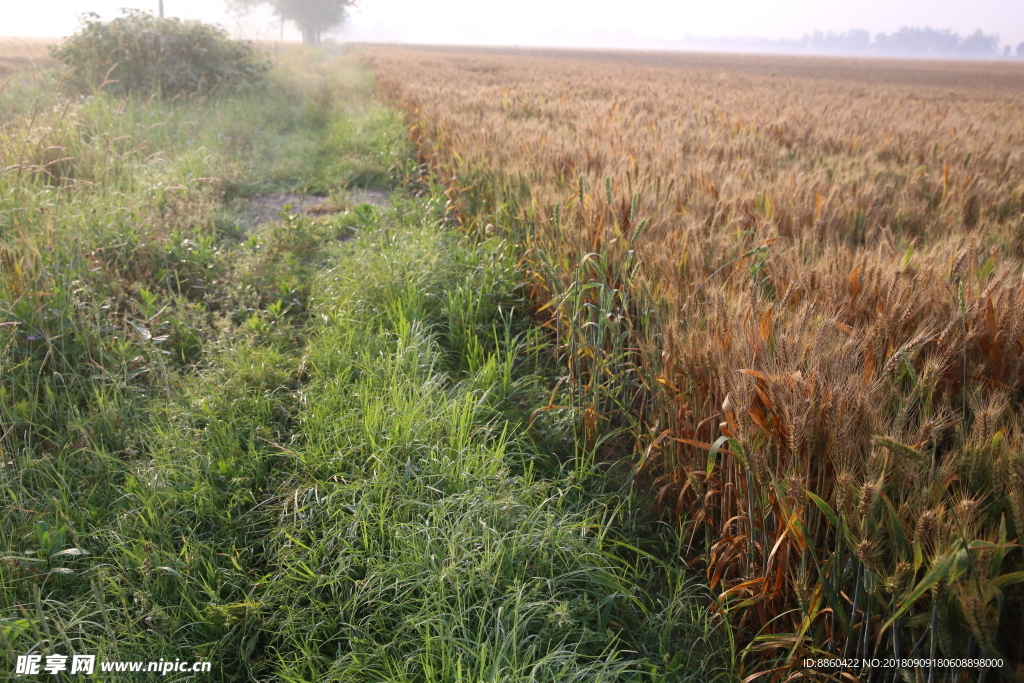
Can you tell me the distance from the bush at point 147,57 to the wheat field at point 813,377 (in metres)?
9.53

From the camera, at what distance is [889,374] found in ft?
4.42

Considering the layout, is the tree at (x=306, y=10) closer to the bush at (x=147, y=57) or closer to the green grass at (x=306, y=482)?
the bush at (x=147, y=57)

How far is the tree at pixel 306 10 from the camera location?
57.2 m

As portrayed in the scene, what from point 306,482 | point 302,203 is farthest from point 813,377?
point 302,203

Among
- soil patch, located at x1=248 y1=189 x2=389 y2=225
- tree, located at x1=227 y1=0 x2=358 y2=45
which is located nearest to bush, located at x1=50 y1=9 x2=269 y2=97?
soil patch, located at x1=248 y1=189 x2=389 y2=225

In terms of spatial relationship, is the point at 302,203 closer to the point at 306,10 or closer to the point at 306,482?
the point at 306,482

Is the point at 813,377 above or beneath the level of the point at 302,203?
beneath

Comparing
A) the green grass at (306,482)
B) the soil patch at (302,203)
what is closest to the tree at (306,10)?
the soil patch at (302,203)

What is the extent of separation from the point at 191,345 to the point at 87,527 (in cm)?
134

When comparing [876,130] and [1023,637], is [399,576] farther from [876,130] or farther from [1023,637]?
[876,130]

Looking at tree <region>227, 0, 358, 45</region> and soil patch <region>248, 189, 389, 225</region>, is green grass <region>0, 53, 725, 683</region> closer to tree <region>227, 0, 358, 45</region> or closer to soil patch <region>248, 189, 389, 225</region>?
soil patch <region>248, 189, 389, 225</region>

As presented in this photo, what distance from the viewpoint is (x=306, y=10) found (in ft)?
192

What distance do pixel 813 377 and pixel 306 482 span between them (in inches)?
64.6

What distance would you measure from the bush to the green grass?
7738 millimetres
